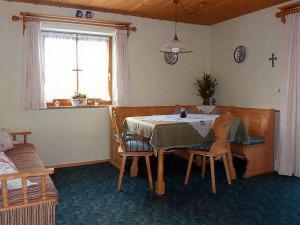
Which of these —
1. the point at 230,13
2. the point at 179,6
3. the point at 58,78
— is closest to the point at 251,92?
the point at 230,13

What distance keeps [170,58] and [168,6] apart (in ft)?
3.58

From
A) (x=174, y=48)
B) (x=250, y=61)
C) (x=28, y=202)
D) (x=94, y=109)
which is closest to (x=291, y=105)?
(x=250, y=61)

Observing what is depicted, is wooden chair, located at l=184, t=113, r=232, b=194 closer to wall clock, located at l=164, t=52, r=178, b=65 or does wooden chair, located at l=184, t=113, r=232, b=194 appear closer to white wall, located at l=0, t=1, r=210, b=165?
white wall, located at l=0, t=1, r=210, b=165

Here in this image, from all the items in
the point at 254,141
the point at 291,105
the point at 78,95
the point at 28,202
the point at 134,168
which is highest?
A: the point at 78,95

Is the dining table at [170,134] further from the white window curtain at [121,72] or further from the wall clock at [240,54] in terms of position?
the wall clock at [240,54]

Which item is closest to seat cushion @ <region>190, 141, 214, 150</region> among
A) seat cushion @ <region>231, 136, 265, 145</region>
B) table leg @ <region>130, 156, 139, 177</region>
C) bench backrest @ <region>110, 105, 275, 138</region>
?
seat cushion @ <region>231, 136, 265, 145</region>

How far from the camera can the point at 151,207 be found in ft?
9.43

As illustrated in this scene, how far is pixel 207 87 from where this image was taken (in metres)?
5.16

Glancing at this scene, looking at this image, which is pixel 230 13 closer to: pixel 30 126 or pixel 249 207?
pixel 249 207

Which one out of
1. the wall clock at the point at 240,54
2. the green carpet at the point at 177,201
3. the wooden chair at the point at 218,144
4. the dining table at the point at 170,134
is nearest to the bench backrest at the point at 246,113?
the dining table at the point at 170,134

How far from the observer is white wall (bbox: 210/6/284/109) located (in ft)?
13.7

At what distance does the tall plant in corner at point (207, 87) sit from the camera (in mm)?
5168

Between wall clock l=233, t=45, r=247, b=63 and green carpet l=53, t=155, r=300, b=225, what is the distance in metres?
1.86

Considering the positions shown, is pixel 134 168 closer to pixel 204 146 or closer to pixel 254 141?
pixel 204 146
